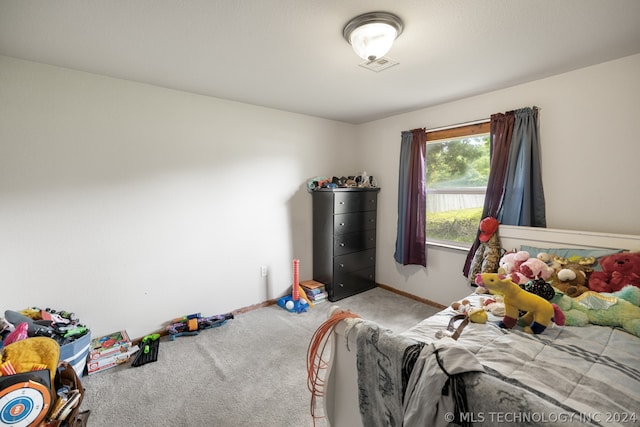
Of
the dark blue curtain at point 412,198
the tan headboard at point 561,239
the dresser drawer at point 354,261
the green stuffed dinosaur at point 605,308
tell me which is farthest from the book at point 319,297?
the green stuffed dinosaur at point 605,308

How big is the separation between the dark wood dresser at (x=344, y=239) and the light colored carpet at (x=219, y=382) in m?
0.72

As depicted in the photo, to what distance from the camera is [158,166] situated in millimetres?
2479

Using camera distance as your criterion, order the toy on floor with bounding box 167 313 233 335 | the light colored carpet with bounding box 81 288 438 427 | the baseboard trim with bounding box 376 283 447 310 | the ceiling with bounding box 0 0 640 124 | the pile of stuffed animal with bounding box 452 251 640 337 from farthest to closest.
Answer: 1. the baseboard trim with bounding box 376 283 447 310
2. the toy on floor with bounding box 167 313 233 335
3. the light colored carpet with bounding box 81 288 438 427
4. the pile of stuffed animal with bounding box 452 251 640 337
5. the ceiling with bounding box 0 0 640 124

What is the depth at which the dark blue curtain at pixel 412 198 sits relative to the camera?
3.16 metres

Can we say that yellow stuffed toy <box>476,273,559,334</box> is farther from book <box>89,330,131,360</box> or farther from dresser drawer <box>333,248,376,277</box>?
book <box>89,330,131,360</box>

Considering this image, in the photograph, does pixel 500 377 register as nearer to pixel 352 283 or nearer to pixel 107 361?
pixel 352 283

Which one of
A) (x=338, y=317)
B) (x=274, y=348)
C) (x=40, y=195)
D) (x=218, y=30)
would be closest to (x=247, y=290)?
(x=274, y=348)

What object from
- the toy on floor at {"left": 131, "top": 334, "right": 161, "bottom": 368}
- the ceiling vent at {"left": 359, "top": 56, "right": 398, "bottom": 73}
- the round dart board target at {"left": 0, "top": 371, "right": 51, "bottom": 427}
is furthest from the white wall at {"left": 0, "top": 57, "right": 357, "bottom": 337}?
the ceiling vent at {"left": 359, "top": 56, "right": 398, "bottom": 73}

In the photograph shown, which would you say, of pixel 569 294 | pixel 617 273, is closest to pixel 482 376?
pixel 569 294

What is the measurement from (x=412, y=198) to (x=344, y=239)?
0.96 meters

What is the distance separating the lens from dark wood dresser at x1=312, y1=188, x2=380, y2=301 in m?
3.29

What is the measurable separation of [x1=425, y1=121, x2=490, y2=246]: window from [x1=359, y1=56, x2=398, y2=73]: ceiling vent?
1345mm

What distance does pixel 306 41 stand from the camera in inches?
66.0

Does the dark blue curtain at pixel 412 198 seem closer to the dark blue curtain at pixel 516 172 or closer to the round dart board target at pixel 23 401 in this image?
the dark blue curtain at pixel 516 172
